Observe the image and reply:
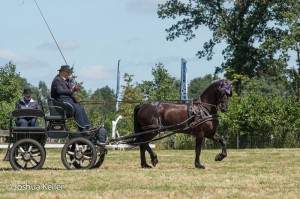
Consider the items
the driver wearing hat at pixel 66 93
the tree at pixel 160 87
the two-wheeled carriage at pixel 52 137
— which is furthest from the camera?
the tree at pixel 160 87

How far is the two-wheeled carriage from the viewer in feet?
54.7

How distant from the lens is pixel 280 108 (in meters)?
37.4

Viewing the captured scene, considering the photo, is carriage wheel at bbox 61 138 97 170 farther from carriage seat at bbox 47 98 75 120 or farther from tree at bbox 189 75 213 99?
tree at bbox 189 75 213 99

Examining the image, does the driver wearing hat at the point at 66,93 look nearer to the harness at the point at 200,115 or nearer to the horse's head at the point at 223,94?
the harness at the point at 200,115

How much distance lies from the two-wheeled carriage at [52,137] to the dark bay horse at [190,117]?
67.4 inches

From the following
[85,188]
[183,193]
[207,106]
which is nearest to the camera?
[183,193]

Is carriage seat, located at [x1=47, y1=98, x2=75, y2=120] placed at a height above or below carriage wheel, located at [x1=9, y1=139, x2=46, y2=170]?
above

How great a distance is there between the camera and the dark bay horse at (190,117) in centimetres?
1808

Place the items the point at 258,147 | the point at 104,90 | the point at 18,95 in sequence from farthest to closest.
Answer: the point at 104,90
the point at 18,95
the point at 258,147

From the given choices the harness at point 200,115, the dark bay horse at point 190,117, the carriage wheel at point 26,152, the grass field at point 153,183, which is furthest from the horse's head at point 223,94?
the carriage wheel at point 26,152

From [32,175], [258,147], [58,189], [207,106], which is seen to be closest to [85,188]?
[58,189]

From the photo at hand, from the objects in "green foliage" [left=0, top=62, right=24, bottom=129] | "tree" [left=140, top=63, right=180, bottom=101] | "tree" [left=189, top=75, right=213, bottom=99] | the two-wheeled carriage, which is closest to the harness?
the two-wheeled carriage

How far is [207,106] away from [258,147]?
19099mm

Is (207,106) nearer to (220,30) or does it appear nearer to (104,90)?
(220,30)
